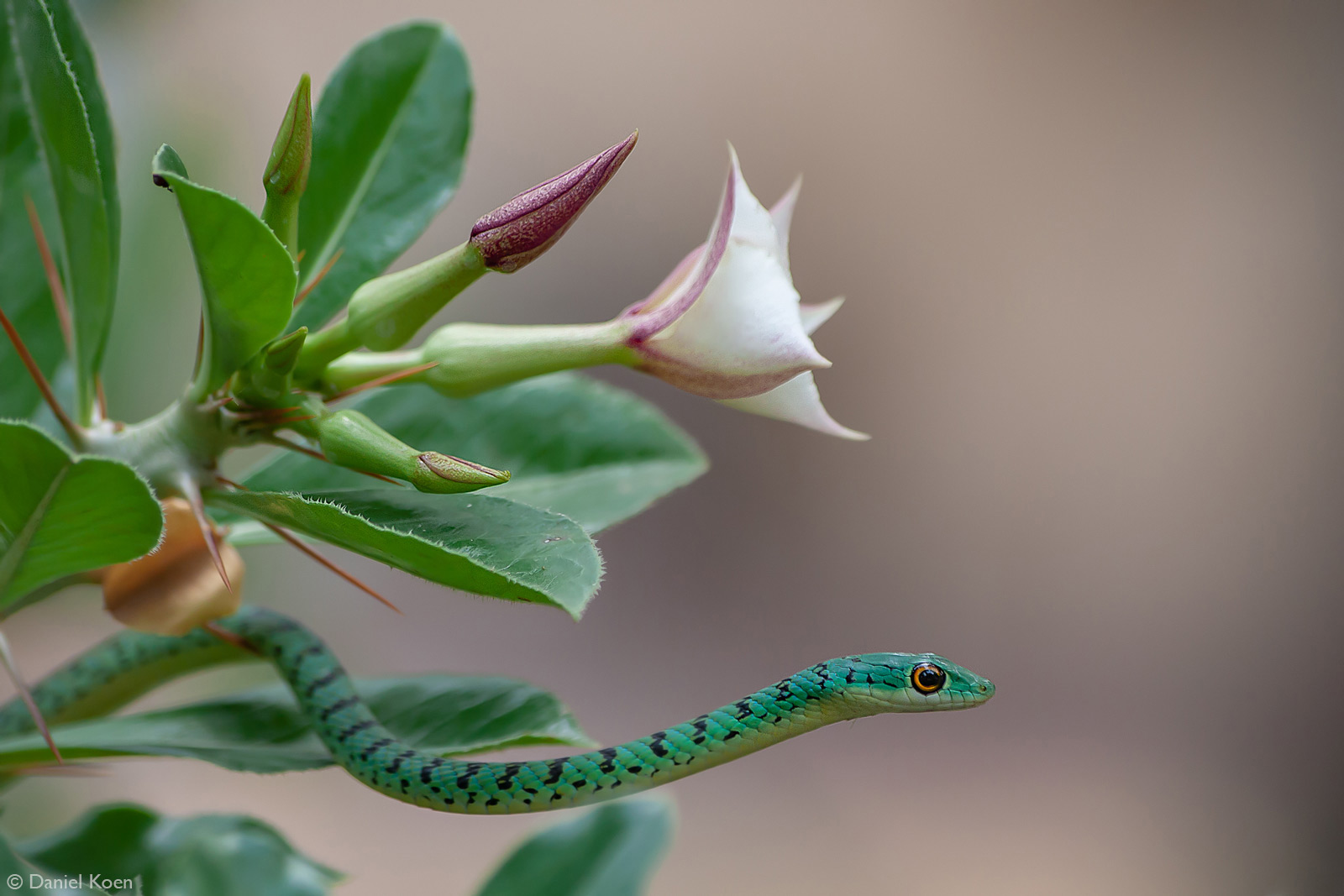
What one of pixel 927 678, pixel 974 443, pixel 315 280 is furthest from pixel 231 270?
pixel 974 443

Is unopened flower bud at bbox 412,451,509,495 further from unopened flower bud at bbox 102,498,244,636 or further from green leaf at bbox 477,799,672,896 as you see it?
green leaf at bbox 477,799,672,896

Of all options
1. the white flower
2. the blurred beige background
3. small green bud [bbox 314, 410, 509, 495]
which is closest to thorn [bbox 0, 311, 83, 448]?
small green bud [bbox 314, 410, 509, 495]

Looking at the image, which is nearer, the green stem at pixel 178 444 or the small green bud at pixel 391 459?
the small green bud at pixel 391 459

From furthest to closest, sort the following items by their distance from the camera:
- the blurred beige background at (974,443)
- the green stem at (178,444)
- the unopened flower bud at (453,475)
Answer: the blurred beige background at (974,443)
the green stem at (178,444)
the unopened flower bud at (453,475)

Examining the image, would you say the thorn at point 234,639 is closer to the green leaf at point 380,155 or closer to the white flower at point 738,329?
the green leaf at point 380,155

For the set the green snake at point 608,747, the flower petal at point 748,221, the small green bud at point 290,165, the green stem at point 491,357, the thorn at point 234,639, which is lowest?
the thorn at point 234,639

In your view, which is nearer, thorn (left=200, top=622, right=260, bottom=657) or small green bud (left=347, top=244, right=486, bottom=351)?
small green bud (left=347, top=244, right=486, bottom=351)

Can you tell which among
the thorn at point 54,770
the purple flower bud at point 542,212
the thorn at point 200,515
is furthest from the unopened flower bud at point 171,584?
the purple flower bud at point 542,212
